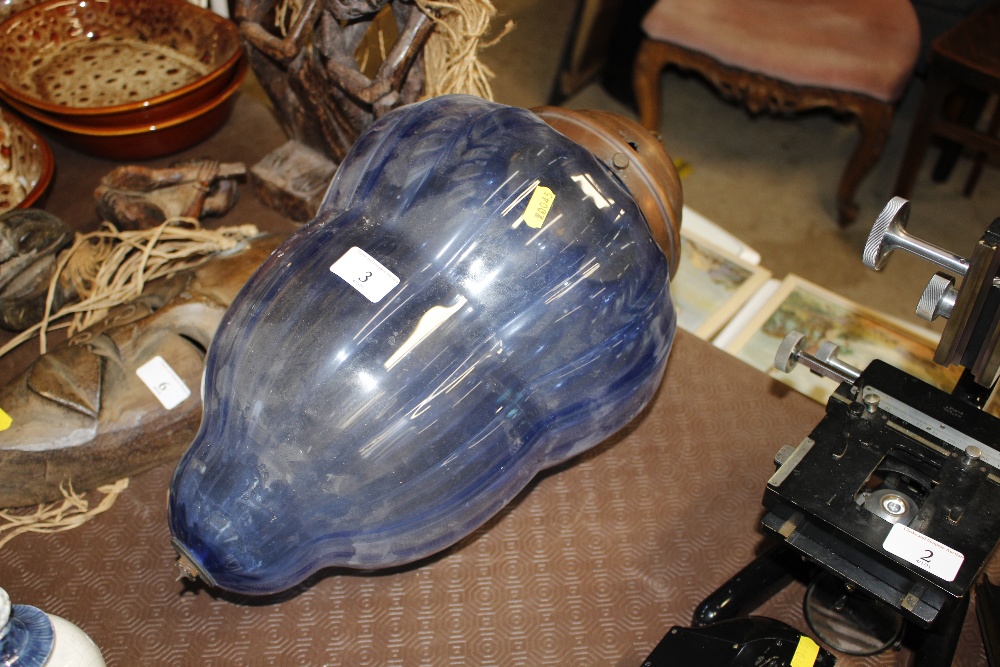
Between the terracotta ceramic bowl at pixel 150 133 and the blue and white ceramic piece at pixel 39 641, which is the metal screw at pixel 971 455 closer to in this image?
the blue and white ceramic piece at pixel 39 641

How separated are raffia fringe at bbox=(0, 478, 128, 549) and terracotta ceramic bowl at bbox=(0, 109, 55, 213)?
0.39 m

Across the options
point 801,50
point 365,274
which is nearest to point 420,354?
point 365,274

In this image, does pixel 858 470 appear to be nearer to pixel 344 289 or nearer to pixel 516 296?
pixel 516 296

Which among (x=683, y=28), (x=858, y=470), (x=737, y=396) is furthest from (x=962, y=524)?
(x=683, y=28)

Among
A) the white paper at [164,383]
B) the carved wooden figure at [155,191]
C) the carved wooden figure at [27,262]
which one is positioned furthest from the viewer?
the carved wooden figure at [155,191]

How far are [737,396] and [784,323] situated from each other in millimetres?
209

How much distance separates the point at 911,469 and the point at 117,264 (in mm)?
891

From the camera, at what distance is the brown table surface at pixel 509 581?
2.73ft

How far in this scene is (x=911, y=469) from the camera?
0.75 meters

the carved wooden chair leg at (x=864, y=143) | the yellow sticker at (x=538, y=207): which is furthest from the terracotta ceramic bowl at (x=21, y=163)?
the carved wooden chair leg at (x=864, y=143)

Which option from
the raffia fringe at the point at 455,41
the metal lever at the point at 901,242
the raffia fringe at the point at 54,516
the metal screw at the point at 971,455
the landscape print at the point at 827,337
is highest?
the metal lever at the point at 901,242

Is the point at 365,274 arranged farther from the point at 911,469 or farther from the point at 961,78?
the point at 961,78

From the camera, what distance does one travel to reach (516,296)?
2.31 feet

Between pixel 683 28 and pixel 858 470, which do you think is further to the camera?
pixel 683 28
